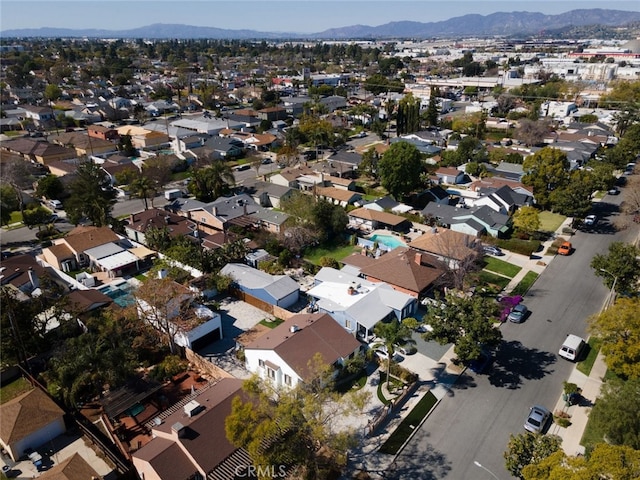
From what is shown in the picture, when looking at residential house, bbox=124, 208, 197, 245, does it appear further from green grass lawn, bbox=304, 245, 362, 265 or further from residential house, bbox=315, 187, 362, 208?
residential house, bbox=315, 187, 362, 208

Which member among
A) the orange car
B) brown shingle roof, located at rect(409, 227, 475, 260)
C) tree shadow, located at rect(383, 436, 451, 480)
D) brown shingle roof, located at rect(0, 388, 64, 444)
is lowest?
tree shadow, located at rect(383, 436, 451, 480)

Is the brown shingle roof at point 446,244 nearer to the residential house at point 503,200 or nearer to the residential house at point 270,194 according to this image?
the residential house at point 503,200

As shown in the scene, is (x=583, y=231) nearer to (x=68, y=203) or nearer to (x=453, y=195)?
(x=453, y=195)

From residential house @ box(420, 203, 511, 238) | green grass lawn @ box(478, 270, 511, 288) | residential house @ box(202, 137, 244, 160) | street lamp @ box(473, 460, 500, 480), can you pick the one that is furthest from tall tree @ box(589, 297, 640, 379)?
residential house @ box(202, 137, 244, 160)

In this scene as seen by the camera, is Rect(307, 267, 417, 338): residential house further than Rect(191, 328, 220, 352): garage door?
Yes

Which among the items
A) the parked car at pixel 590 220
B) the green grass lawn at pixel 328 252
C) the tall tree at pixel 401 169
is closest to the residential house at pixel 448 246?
the green grass lawn at pixel 328 252

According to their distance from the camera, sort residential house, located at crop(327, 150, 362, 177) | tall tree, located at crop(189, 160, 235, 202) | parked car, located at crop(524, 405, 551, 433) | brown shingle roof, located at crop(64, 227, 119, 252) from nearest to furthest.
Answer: parked car, located at crop(524, 405, 551, 433)
brown shingle roof, located at crop(64, 227, 119, 252)
tall tree, located at crop(189, 160, 235, 202)
residential house, located at crop(327, 150, 362, 177)
